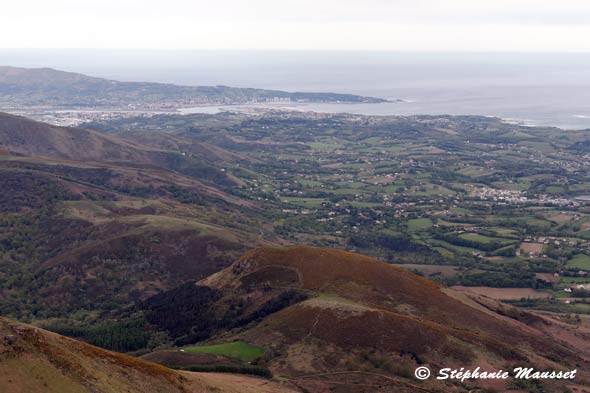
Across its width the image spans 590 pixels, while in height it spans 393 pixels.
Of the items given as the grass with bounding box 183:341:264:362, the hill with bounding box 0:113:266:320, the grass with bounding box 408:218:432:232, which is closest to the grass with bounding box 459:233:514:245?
the grass with bounding box 408:218:432:232

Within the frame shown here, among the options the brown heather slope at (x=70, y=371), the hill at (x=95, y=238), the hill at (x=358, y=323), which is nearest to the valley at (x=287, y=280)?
the hill at (x=358, y=323)

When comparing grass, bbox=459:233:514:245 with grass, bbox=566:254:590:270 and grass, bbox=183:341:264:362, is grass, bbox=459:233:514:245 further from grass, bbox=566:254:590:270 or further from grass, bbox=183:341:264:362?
grass, bbox=183:341:264:362

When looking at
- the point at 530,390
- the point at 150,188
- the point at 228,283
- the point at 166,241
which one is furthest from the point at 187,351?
the point at 150,188

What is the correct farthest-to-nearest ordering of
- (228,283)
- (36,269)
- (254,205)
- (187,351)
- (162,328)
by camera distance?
(254,205) → (36,269) → (228,283) → (162,328) → (187,351)

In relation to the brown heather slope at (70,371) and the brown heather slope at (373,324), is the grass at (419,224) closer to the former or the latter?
the brown heather slope at (373,324)

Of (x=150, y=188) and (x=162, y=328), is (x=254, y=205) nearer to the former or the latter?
(x=150, y=188)

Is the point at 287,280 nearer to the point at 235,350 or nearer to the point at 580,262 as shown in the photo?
the point at 235,350
